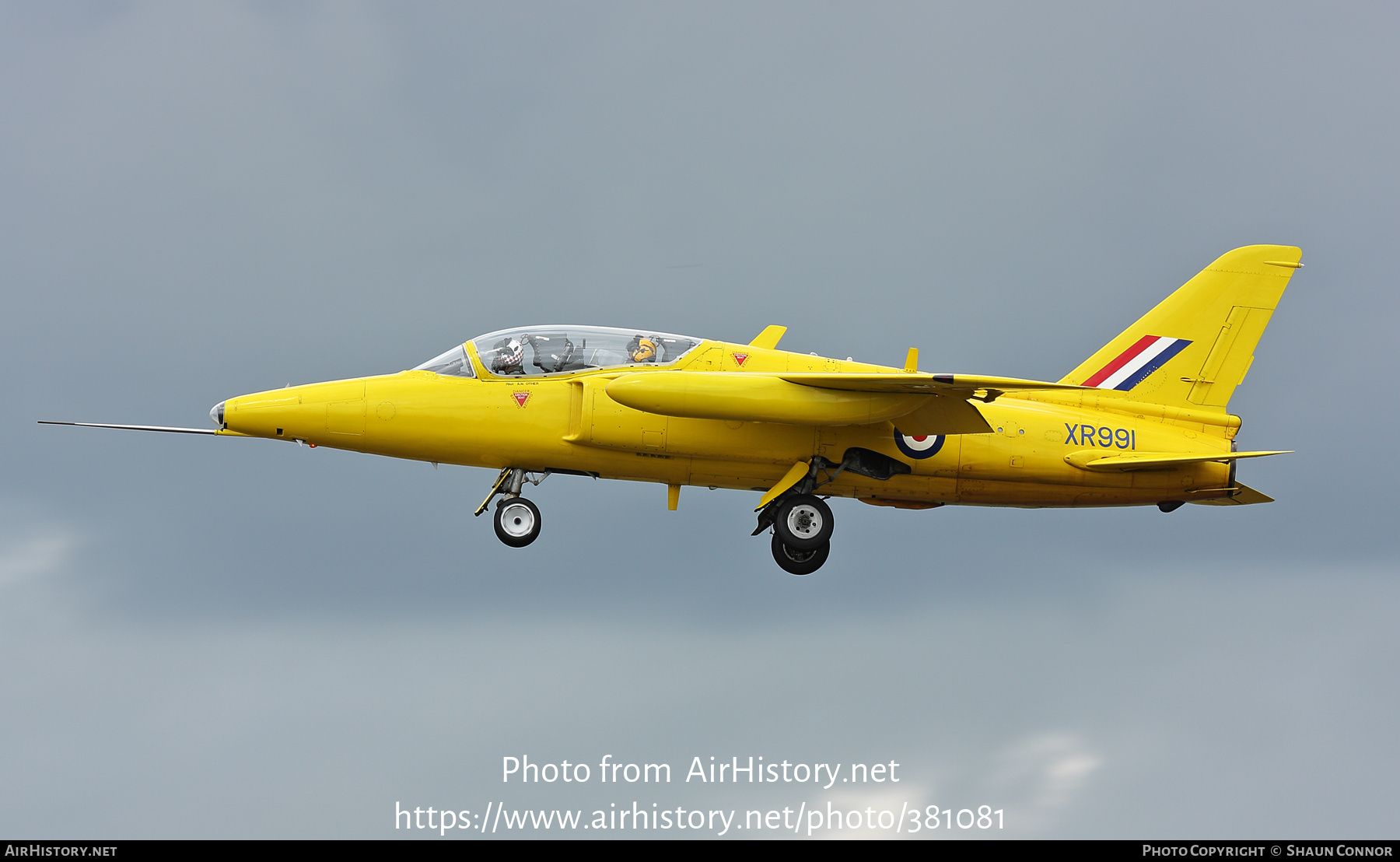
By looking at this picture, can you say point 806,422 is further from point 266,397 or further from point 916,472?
point 266,397

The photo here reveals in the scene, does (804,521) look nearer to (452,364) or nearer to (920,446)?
(920,446)

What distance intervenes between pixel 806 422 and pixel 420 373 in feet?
20.4

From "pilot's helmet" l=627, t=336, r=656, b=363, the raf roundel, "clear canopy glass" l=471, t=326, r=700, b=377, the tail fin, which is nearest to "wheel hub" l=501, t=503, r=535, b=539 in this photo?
"clear canopy glass" l=471, t=326, r=700, b=377

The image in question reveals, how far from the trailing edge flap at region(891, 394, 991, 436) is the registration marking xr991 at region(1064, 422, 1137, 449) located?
223cm

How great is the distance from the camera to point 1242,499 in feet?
76.4

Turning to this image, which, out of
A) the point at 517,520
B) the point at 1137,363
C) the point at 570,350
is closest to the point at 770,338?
the point at 570,350

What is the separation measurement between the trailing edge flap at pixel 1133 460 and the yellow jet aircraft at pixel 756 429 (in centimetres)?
4

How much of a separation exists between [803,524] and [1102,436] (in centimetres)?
553

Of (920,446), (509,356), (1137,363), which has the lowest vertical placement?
(920,446)

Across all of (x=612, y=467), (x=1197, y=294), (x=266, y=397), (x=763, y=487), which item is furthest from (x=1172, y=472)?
(x=266, y=397)

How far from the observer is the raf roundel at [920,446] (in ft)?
71.6

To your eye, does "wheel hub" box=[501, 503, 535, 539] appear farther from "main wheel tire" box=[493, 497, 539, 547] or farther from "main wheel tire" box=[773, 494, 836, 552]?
"main wheel tire" box=[773, 494, 836, 552]

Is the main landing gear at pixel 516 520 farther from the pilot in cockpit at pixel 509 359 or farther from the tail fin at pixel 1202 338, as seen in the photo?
the tail fin at pixel 1202 338

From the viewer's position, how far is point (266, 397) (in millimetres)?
20578
